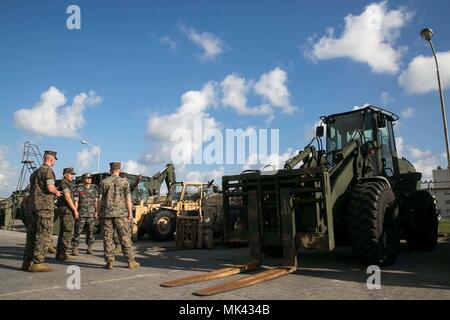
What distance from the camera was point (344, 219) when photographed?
7.16 m

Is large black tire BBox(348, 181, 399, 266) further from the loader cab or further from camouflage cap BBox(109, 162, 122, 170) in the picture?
camouflage cap BBox(109, 162, 122, 170)

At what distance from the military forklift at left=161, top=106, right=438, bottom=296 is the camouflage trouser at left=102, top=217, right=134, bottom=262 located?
1.75m

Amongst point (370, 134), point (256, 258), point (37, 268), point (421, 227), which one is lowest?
point (37, 268)

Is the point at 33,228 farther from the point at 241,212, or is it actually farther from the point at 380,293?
the point at 380,293

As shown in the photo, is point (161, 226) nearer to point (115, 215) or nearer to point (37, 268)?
point (115, 215)

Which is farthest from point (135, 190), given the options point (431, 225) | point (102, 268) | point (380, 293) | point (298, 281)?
point (380, 293)

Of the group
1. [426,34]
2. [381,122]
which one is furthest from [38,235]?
[426,34]

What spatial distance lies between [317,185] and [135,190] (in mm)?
12548

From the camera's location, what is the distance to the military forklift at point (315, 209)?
654 cm

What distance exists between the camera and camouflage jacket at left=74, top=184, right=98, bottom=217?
9953mm

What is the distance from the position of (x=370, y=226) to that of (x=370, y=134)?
123 inches

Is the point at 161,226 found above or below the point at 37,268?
above

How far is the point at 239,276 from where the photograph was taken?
253 inches
